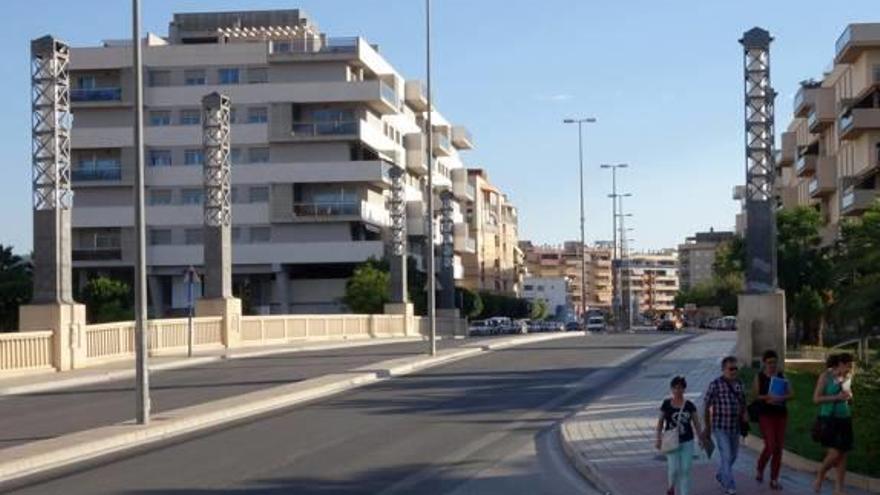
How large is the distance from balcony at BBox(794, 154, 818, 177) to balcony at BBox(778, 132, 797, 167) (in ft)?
29.7

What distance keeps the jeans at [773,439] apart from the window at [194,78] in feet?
243

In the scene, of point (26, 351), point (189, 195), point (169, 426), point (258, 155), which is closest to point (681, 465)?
point (169, 426)

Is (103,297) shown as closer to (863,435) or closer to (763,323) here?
(763,323)

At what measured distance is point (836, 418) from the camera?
12.6 meters

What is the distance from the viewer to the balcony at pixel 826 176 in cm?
8338

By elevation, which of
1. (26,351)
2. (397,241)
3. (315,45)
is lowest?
(26,351)

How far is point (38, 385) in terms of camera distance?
31.2m

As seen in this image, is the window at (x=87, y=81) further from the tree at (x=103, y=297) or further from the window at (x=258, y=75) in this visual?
the tree at (x=103, y=297)

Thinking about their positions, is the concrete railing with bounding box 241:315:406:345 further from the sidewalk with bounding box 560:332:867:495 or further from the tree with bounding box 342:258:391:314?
the sidewalk with bounding box 560:332:867:495

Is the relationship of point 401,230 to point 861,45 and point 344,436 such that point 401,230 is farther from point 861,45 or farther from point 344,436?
point 344,436

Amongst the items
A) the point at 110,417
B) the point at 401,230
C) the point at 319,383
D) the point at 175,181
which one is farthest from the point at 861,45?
the point at 110,417

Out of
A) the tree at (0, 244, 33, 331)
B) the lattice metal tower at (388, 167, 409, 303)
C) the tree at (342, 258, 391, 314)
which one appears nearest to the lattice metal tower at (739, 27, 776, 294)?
the lattice metal tower at (388, 167, 409, 303)

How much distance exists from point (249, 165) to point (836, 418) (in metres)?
72.9

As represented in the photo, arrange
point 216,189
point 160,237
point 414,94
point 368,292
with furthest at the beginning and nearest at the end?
point 414,94
point 160,237
point 368,292
point 216,189
